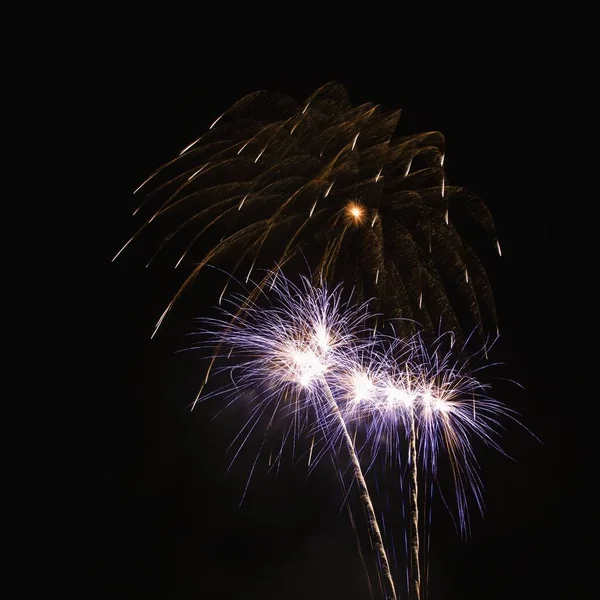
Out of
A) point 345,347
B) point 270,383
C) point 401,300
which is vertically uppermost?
point 401,300

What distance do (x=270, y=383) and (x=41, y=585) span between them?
14.0 meters

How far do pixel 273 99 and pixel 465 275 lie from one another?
13.5 ft

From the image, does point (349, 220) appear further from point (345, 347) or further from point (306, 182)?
point (345, 347)

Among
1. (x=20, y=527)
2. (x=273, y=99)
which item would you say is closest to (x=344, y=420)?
(x=273, y=99)

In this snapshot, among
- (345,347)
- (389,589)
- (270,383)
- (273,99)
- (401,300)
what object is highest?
(273,99)

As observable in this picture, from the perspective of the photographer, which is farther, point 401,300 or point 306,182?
point 401,300

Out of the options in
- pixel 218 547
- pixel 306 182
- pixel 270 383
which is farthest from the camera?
pixel 218 547

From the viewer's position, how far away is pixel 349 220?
10.5 metres

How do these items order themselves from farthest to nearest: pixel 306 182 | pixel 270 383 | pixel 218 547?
pixel 218 547
pixel 270 383
pixel 306 182

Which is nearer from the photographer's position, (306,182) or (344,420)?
(306,182)

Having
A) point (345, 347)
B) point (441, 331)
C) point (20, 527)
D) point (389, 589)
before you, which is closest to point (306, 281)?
point (345, 347)

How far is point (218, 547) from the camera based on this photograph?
66.0 ft

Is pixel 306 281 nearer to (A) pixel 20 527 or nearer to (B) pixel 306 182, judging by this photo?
(B) pixel 306 182

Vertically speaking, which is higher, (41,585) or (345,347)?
(345,347)
